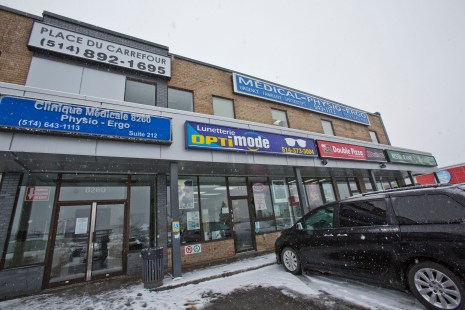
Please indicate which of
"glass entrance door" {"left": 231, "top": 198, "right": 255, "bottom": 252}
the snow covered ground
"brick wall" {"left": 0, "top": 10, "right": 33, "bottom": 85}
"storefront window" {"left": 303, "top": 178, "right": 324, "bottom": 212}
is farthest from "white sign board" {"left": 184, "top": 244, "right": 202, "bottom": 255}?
"brick wall" {"left": 0, "top": 10, "right": 33, "bottom": 85}

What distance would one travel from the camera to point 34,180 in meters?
6.98

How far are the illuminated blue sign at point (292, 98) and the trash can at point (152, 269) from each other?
28.0 feet

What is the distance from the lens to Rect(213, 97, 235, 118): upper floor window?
1096 cm

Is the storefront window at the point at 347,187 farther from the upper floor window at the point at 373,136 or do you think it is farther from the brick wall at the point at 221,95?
the upper floor window at the point at 373,136

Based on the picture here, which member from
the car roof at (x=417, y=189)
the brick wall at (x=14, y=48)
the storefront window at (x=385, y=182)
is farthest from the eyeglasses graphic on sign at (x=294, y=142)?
the storefront window at (x=385, y=182)

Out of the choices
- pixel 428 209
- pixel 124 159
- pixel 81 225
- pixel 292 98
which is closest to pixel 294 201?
pixel 292 98

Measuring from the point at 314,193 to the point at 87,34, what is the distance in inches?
523

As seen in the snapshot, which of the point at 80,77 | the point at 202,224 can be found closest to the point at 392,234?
the point at 202,224

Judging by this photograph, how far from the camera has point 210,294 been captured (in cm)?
497

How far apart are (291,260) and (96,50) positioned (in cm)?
1011

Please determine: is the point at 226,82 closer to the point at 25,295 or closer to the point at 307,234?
the point at 307,234

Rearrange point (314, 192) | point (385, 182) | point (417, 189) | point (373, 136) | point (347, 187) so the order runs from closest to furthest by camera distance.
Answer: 1. point (417, 189)
2. point (314, 192)
3. point (347, 187)
4. point (385, 182)
5. point (373, 136)

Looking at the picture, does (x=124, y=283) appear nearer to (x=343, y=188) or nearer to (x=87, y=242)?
(x=87, y=242)

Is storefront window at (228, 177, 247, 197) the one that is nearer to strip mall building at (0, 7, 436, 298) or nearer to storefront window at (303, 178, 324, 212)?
strip mall building at (0, 7, 436, 298)
